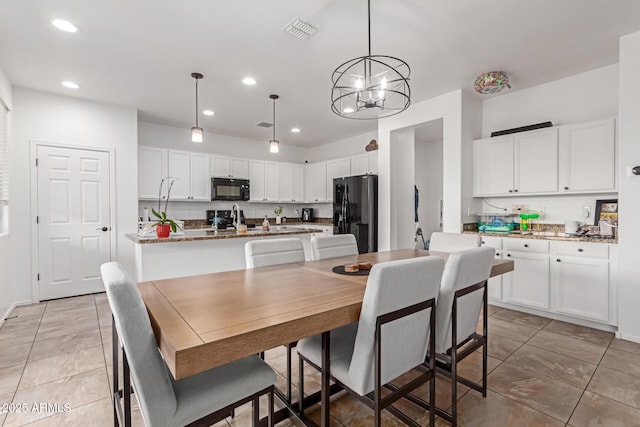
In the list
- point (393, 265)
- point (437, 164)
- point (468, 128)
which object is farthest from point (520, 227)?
point (393, 265)

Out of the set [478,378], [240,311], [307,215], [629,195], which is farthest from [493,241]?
[307,215]

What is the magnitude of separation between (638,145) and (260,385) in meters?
3.57

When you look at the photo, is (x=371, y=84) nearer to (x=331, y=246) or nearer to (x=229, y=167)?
(x=331, y=246)

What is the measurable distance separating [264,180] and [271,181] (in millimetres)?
160

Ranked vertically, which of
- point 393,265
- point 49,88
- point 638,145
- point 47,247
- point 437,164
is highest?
point 49,88

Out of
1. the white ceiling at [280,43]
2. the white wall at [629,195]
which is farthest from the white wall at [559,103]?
the white wall at [629,195]

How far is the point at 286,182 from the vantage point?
6.59 metres

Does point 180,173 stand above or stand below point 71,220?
above

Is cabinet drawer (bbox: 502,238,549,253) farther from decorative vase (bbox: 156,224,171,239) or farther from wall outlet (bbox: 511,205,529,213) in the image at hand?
decorative vase (bbox: 156,224,171,239)

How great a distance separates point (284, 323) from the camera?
1.08m

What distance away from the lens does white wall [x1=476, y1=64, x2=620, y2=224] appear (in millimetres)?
3266

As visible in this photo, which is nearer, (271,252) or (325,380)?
(325,380)

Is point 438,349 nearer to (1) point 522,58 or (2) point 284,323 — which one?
(2) point 284,323

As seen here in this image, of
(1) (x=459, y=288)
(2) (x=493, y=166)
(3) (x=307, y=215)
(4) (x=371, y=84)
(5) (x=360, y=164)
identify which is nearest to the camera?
(1) (x=459, y=288)
